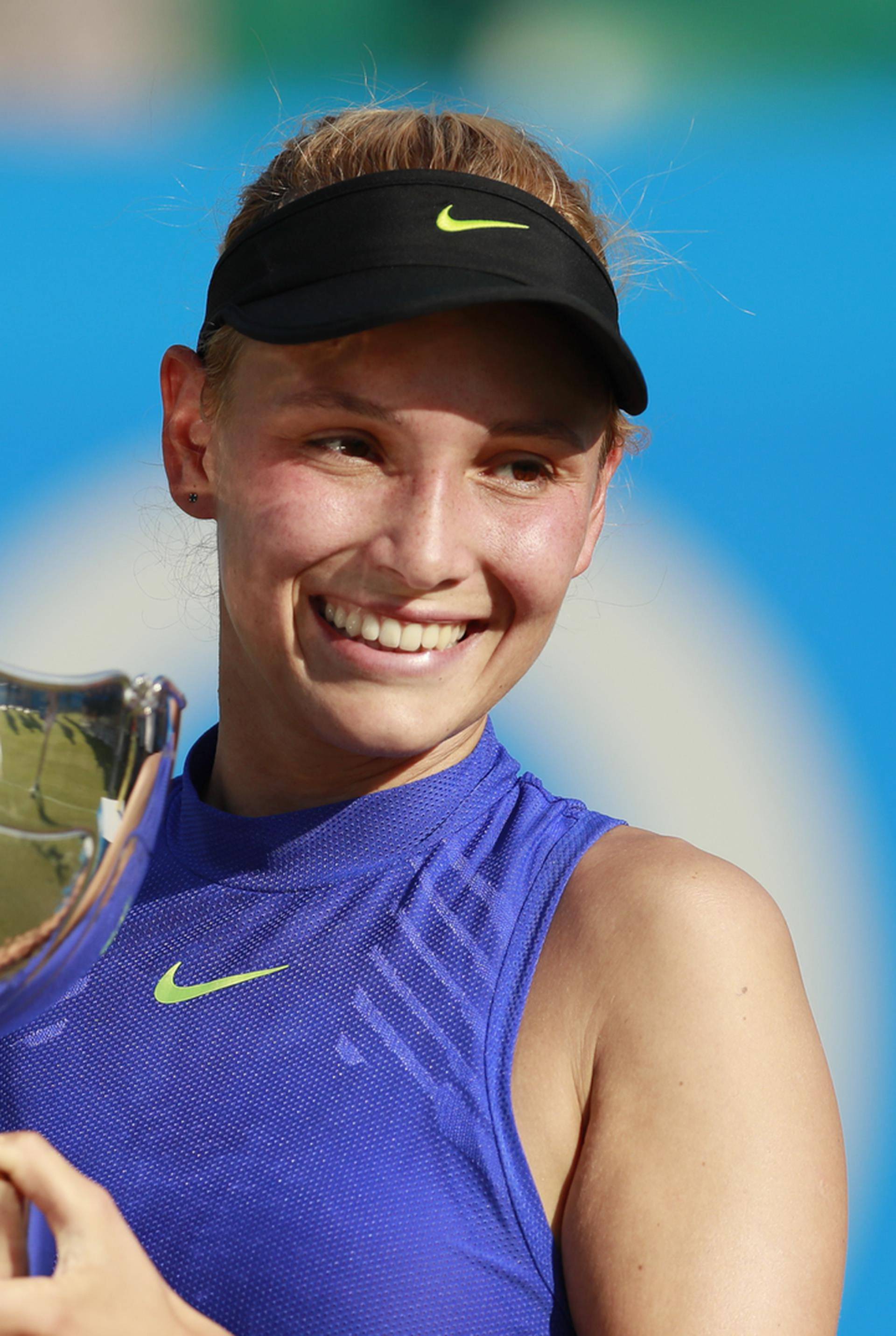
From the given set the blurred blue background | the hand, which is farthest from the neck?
the blurred blue background

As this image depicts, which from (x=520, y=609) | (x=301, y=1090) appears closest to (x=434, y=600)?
(x=520, y=609)

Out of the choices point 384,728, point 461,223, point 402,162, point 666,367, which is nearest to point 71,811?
point 384,728

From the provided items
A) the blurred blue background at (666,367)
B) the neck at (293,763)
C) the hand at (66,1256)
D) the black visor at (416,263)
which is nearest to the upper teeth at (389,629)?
the neck at (293,763)

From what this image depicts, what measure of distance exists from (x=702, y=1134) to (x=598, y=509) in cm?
66

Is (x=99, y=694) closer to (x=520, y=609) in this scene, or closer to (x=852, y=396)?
(x=520, y=609)

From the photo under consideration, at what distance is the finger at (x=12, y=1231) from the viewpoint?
0.64 m

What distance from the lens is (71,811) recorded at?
2.65ft

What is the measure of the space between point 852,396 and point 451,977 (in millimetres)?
1374

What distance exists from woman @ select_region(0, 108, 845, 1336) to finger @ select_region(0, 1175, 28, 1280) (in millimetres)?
339

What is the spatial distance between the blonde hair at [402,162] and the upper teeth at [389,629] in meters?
0.26

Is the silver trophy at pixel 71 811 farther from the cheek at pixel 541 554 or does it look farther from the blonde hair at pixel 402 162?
the blonde hair at pixel 402 162

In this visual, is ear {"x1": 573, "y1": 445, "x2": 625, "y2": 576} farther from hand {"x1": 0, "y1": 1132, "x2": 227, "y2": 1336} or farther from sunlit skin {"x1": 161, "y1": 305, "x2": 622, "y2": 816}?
hand {"x1": 0, "y1": 1132, "x2": 227, "y2": 1336}

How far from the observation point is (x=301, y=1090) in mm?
1021

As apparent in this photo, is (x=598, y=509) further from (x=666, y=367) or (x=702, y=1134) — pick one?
(x=666, y=367)
